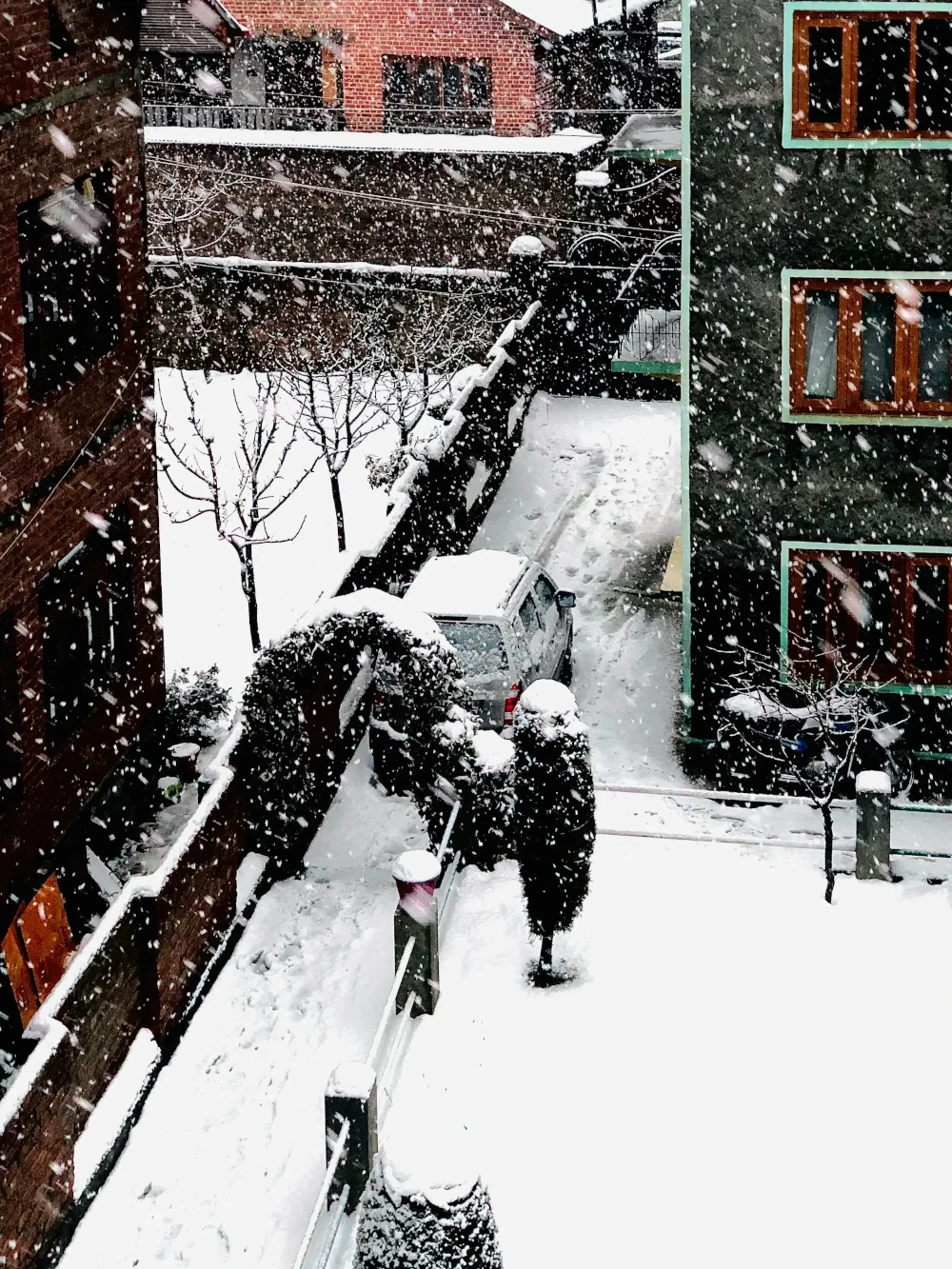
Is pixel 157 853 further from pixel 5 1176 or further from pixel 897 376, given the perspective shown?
pixel 897 376

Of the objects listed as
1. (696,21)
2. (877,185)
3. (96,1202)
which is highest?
(696,21)

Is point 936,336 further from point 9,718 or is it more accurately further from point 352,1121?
point 352,1121

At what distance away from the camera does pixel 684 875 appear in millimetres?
16109

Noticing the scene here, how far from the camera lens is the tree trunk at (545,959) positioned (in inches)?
563

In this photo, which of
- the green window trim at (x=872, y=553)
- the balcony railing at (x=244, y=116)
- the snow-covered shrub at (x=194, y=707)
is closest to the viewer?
the green window trim at (x=872, y=553)

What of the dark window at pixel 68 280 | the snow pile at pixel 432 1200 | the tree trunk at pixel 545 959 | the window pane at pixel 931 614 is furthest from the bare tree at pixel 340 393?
the snow pile at pixel 432 1200

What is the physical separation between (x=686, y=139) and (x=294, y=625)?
6592mm

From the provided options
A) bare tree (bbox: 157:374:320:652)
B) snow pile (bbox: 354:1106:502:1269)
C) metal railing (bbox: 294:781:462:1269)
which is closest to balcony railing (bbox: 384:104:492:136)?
bare tree (bbox: 157:374:320:652)

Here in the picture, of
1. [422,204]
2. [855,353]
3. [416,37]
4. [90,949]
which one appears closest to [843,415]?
[855,353]

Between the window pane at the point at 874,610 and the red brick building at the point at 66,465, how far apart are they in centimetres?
764

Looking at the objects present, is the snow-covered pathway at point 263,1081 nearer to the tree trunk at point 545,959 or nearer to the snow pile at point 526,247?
the tree trunk at point 545,959

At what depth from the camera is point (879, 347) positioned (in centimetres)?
1739

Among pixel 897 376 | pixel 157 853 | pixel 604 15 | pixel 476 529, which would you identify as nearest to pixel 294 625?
pixel 157 853

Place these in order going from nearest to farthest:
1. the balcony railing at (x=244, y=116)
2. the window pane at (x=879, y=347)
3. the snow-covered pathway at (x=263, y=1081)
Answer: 1. the snow-covered pathway at (x=263, y=1081)
2. the window pane at (x=879, y=347)
3. the balcony railing at (x=244, y=116)
